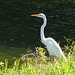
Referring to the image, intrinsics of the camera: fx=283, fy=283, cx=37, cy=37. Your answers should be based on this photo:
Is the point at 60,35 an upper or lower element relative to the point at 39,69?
lower

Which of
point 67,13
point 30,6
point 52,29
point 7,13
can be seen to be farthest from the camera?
point 30,6

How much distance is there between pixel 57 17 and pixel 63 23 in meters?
1.56

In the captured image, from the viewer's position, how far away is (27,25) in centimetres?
1301

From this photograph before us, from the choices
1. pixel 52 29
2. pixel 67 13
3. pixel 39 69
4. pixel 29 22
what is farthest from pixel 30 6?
pixel 39 69

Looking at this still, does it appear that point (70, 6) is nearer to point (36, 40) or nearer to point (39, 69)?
point (36, 40)

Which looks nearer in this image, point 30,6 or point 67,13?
point 67,13

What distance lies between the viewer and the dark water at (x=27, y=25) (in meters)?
9.84

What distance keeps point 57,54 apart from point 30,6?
10949mm

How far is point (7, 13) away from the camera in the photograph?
599 inches

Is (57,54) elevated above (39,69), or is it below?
below

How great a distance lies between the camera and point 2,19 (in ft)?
45.1

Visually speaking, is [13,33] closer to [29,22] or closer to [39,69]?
[29,22]

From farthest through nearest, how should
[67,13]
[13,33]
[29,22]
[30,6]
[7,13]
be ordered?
[30,6], [67,13], [7,13], [29,22], [13,33]

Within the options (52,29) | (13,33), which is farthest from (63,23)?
(13,33)
